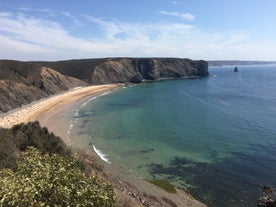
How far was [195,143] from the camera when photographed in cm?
5331

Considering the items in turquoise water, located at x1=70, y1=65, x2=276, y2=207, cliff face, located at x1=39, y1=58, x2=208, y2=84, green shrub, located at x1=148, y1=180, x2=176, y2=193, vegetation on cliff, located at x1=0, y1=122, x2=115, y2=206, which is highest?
vegetation on cliff, located at x1=0, y1=122, x2=115, y2=206

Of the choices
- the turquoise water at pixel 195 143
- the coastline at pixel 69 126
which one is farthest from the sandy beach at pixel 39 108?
the turquoise water at pixel 195 143

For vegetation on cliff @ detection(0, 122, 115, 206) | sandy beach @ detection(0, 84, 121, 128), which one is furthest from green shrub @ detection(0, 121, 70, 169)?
sandy beach @ detection(0, 84, 121, 128)

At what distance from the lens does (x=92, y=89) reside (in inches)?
5271

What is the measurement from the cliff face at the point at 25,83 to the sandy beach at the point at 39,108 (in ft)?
9.65

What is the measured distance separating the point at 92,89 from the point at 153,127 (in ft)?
235

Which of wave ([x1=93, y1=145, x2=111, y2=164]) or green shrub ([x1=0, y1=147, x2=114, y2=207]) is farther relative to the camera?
wave ([x1=93, y1=145, x2=111, y2=164])

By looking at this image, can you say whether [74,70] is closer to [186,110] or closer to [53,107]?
[53,107]

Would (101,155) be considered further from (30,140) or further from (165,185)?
(30,140)

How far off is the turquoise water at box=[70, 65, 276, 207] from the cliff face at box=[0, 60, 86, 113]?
1694 centimetres

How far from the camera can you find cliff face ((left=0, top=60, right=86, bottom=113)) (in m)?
85.4

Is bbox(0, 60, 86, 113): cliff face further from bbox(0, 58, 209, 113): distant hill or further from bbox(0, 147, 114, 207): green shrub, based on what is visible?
bbox(0, 147, 114, 207): green shrub

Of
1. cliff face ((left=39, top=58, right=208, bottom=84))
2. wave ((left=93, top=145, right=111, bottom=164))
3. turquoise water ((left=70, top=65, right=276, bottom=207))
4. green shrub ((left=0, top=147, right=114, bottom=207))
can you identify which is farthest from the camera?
cliff face ((left=39, top=58, right=208, bottom=84))

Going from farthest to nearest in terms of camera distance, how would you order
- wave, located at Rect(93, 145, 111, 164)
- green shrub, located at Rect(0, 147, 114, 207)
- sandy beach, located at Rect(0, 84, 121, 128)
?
sandy beach, located at Rect(0, 84, 121, 128) < wave, located at Rect(93, 145, 111, 164) < green shrub, located at Rect(0, 147, 114, 207)
